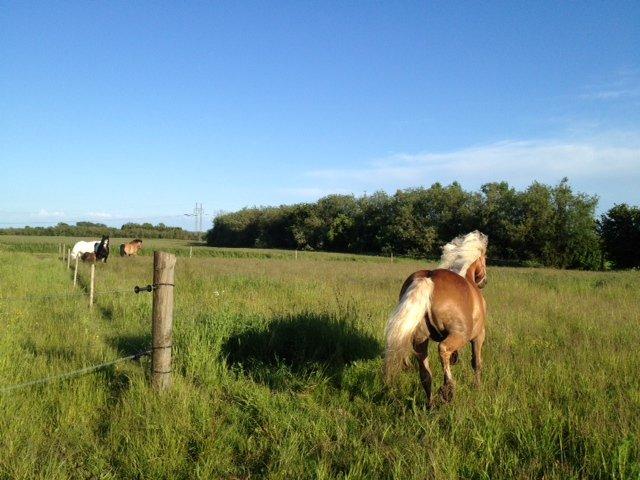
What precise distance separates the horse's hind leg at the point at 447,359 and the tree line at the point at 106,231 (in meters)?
93.2

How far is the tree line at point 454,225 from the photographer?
3800 centimetres

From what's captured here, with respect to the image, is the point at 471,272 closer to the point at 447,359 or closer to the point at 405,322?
the point at 447,359

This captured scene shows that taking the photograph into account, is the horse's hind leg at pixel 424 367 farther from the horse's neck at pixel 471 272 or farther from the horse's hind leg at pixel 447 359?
the horse's neck at pixel 471 272

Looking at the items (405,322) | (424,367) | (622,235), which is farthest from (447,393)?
(622,235)

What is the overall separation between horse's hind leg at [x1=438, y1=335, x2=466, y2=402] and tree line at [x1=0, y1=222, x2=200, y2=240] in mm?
93243

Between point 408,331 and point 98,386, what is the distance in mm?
3059

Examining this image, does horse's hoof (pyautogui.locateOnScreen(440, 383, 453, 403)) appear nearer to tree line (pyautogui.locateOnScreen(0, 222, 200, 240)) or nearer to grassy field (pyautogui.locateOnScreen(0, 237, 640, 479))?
grassy field (pyautogui.locateOnScreen(0, 237, 640, 479))

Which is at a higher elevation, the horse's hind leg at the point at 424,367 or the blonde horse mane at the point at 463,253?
the blonde horse mane at the point at 463,253

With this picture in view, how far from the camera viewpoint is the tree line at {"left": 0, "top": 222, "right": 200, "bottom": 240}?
9275 cm

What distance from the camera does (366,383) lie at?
4531mm

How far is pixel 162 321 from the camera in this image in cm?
423

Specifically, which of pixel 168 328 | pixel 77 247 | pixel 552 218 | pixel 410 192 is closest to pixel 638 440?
pixel 168 328

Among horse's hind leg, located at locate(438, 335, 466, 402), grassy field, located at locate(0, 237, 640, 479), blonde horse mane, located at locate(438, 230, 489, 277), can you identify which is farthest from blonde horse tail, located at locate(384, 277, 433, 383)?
blonde horse mane, located at locate(438, 230, 489, 277)

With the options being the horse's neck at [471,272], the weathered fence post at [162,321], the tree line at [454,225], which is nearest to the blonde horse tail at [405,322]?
the horse's neck at [471,272]
